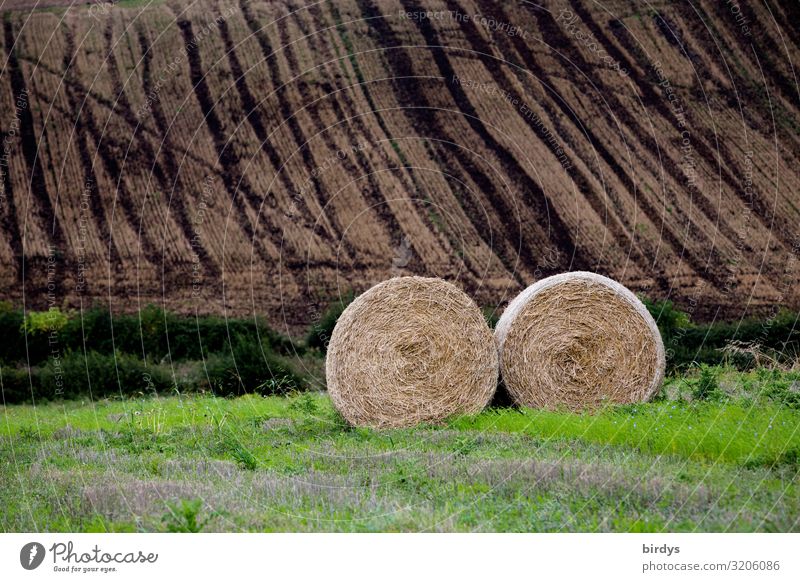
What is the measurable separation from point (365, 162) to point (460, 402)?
8927mm

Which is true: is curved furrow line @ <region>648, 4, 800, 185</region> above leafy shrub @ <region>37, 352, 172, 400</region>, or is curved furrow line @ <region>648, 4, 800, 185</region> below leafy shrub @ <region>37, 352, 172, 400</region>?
above

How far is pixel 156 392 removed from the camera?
45.8 ft

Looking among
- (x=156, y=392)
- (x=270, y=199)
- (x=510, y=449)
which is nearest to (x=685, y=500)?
(x=510, y=449)

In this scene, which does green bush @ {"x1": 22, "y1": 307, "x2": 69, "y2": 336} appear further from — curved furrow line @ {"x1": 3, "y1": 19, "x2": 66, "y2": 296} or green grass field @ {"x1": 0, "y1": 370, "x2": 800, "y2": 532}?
green grass field @ {"x1": 0, "y1": 370, "x2": 800, "y2": 532}

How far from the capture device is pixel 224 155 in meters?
17.5

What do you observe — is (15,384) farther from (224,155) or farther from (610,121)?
(610,121)

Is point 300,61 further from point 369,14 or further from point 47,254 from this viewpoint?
point 47,254

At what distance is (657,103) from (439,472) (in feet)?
42.0

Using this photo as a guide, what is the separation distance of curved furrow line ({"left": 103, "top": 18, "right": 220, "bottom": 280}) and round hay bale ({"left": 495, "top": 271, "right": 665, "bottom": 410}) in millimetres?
8757

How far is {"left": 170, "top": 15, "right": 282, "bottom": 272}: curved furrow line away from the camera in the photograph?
56.3 ft

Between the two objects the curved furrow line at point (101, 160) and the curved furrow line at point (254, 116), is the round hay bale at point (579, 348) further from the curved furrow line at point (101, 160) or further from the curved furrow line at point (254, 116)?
the curved furrow line at point (101, 160)

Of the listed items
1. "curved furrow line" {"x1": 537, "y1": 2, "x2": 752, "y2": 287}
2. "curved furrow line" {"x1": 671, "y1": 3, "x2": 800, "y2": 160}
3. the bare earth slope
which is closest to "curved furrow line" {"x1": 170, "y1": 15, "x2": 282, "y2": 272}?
the bare earth slope

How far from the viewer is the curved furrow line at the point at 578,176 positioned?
1667 cm

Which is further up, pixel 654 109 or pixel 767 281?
pixel 654 109
